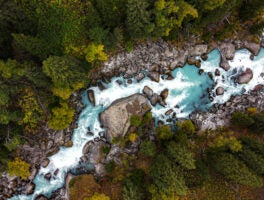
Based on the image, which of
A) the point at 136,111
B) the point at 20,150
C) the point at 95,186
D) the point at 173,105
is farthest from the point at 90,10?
the point at 95,186

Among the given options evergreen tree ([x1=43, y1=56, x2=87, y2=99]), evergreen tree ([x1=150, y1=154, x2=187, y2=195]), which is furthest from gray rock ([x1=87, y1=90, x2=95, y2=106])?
evergreen tree ([x1=150, y1=154, x2=187, y2=195])

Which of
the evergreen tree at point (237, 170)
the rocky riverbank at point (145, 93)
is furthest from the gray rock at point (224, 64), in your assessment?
the evergreen tree at point (237, 170)

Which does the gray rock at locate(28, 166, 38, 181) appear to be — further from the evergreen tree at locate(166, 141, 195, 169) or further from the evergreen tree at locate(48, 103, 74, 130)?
the evergreen tree at locate(166, 141, 195, 169)

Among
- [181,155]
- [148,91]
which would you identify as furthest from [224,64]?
[181,155]

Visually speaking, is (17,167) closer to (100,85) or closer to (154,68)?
(100,85)

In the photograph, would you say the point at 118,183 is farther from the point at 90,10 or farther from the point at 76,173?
the point at 90,10
